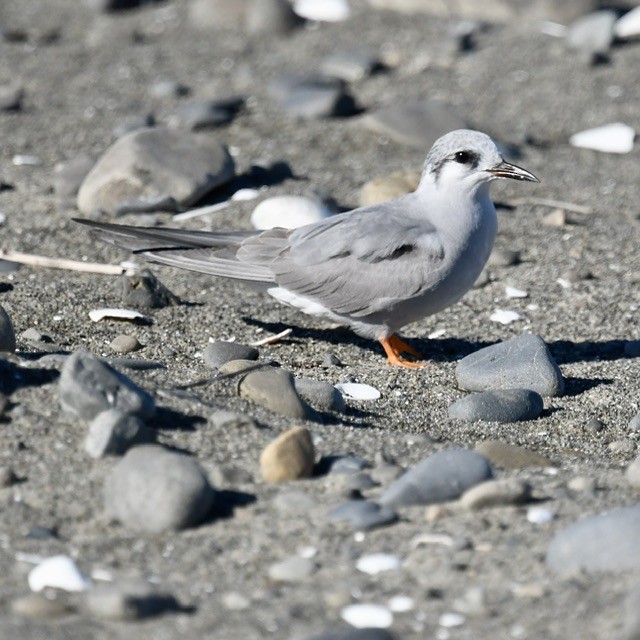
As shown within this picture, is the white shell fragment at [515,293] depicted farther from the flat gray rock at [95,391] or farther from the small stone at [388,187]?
the flat gray rock at [95,391]

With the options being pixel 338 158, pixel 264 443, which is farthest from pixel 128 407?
pixel 338 158

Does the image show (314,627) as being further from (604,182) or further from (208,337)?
(604,182)

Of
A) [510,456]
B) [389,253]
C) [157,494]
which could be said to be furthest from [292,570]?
[389,253]

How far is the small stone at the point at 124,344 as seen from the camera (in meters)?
4.23

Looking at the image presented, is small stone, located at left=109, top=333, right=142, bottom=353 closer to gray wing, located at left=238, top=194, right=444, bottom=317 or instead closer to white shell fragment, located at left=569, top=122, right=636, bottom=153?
gray wing, located at left=238, top=194, right=444, bottom=317

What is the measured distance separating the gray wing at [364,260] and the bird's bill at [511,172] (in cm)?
33

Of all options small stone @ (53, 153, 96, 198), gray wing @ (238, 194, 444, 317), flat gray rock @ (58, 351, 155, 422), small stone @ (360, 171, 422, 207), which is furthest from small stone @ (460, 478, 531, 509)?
small stone @ (53, 153, 96, 198)

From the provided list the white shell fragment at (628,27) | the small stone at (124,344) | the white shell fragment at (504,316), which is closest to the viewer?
the small stone at (124,344)

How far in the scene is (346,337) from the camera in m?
4.78

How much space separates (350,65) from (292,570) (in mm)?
5414

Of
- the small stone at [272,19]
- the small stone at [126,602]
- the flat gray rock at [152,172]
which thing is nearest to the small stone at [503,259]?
the flat gray rock at [152,172]

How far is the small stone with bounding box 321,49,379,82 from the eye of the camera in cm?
750

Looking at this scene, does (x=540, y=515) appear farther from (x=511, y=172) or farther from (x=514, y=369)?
(x=511, y=172)

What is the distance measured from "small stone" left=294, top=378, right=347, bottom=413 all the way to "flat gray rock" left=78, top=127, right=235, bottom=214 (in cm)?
216
